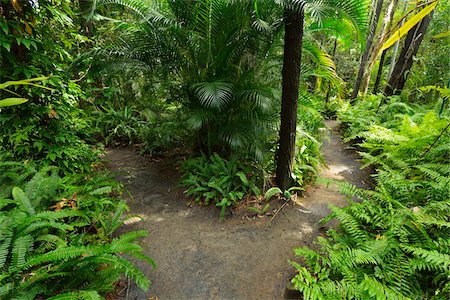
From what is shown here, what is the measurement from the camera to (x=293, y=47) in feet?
10.8

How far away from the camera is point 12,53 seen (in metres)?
2.82

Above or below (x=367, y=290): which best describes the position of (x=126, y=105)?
above

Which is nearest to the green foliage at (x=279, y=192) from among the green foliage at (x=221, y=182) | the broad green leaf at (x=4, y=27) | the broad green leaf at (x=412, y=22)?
the green foliage at (x=221, y=182)

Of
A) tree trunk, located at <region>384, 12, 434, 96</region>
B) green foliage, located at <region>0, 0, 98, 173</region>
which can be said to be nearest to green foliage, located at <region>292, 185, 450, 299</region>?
green foliage, located at <region>0, 0, 98, 173</region>

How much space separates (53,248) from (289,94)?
139 inches

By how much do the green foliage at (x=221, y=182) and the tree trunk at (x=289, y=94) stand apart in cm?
50

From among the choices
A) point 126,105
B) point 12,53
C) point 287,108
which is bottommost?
point 126,105

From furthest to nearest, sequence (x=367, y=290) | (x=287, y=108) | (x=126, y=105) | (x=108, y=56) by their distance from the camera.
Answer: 1. (x=126, y=105)
2. (x=108, y=56)
3. (x=287, y=108)
4. (x=367, y=290)

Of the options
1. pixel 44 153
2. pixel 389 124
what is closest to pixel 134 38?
pixel 44 153

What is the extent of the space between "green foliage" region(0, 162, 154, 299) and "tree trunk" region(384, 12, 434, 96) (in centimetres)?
783

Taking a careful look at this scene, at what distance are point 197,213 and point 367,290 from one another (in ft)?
8.21

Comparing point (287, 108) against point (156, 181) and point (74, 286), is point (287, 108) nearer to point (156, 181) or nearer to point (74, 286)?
point (156, 181)

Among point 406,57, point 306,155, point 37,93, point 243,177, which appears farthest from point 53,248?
point 406,57

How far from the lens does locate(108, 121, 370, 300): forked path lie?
2.49 m
